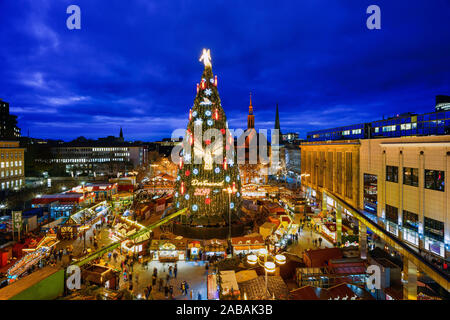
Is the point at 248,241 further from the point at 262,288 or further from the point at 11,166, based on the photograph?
the point at 11,166

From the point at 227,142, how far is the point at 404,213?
52.6 feet

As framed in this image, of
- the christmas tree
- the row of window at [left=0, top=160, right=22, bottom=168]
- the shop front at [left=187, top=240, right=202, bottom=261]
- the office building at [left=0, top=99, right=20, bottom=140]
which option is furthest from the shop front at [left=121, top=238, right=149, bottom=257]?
the office building at [left=0, top=99, right=20, bottom=140]

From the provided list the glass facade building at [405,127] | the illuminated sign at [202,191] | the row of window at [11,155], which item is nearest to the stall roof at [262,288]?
the illuminated sign at [202,191]

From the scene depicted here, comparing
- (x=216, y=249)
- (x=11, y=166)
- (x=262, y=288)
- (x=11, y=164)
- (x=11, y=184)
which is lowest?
(x=216, y=249)

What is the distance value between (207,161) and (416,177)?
55.1 ft

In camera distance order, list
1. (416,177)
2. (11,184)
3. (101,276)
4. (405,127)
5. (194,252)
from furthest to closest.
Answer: (11,184)
(405,127)
(416,177)
(194,252)
(101,276)

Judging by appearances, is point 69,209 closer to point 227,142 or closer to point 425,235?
point 227,142

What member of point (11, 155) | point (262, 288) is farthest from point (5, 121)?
point (262, 288)

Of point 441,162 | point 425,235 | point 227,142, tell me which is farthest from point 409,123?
point 227,142

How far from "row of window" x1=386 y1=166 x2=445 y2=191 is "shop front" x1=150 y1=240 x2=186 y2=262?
1879cm

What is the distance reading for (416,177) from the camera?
58.2ft

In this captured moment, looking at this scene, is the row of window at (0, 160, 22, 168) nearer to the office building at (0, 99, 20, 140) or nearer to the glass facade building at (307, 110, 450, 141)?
the office building at (0, 99, 20, 140)

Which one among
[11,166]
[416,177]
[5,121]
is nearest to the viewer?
[416,177]

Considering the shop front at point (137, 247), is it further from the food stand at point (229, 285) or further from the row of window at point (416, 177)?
the row of window at point (416, 177)
